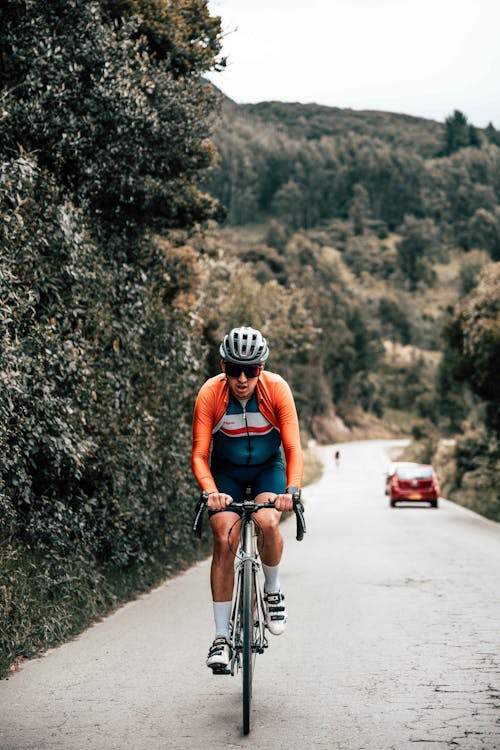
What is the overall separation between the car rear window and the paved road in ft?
63.2

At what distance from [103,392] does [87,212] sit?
3078 mm

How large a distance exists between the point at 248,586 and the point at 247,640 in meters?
0.35

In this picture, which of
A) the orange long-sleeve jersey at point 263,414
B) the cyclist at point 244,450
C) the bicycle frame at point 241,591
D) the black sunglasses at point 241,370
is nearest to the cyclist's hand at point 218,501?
the cyclist at point 244,450

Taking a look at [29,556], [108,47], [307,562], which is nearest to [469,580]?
[307,562]

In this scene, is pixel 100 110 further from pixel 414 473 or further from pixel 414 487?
pixel 414 473

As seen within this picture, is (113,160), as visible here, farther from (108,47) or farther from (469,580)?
(469,580)

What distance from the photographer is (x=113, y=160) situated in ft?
41.4

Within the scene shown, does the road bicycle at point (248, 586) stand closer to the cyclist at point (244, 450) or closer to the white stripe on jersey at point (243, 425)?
the cyclist at point (244, 450)

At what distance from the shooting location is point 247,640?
5.60m

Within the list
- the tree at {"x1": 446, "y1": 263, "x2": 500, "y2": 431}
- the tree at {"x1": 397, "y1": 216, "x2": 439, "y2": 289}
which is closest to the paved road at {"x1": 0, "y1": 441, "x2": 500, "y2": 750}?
the tree at {"x1": 446, "y1": 263, "x2": 500, "y2": 431}

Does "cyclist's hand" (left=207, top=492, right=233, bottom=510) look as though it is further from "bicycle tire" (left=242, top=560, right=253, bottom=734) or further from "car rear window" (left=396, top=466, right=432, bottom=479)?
"car rear window" (left=396, top=466, right=432, bottom=479)

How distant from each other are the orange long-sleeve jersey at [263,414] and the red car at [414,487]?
2698 centimetres

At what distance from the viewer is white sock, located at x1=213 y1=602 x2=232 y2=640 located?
5.98 m

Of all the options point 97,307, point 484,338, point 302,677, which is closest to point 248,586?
point 302,677
